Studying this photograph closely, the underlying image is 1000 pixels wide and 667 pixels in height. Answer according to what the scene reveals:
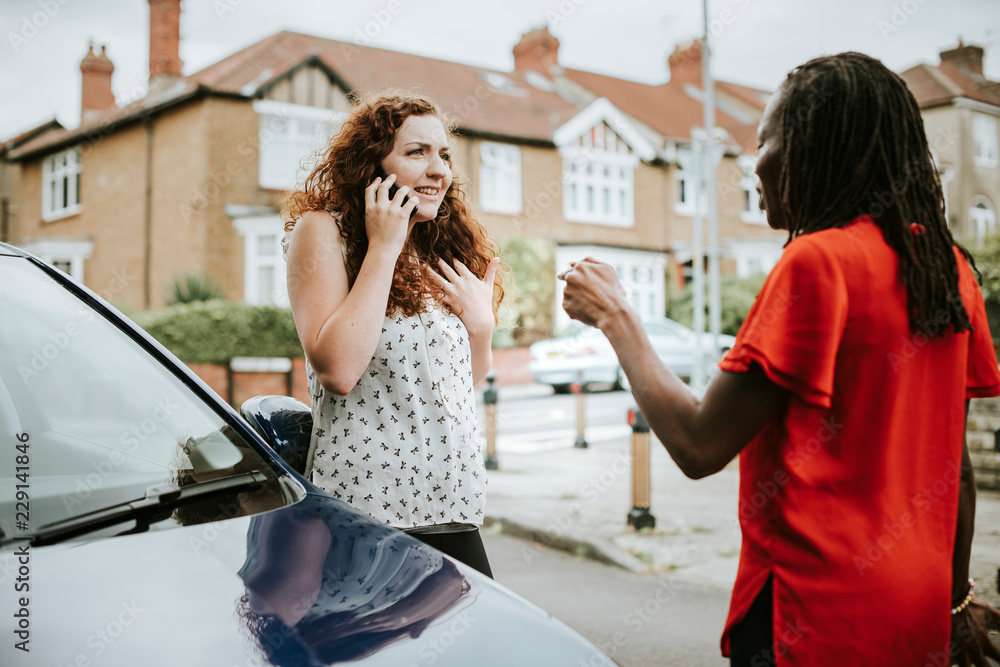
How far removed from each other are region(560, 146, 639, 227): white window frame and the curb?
1878 cm

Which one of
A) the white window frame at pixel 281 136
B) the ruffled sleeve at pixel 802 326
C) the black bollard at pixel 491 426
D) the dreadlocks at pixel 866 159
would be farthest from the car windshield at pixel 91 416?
the white window frame at pixel 281 136

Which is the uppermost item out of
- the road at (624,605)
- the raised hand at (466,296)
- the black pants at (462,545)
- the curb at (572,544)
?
→ the raised hand at (466,296)

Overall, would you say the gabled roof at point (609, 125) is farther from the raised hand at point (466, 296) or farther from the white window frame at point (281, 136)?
the raised hand at point (466, 296)

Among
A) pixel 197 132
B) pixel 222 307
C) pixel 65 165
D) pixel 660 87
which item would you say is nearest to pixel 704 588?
pixel 222 307

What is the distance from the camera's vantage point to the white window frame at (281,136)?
62.7 ft

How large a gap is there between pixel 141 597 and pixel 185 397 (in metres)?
0.73

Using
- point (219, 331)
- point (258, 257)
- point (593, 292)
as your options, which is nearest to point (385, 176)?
point (593, 292)

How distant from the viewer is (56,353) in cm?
200

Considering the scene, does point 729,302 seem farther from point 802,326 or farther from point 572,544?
point 802,326

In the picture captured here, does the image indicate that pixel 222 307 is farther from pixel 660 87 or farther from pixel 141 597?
pixel 660 87

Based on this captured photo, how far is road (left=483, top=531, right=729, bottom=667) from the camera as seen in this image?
3.91 metres

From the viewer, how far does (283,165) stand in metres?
19.6

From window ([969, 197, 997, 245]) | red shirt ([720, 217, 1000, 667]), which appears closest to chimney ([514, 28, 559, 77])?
window ([969, 197, 997, 245])

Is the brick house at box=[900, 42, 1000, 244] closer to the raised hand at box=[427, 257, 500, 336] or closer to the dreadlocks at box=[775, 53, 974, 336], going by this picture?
the raised hand at box=[427, 257, 500, 336]
